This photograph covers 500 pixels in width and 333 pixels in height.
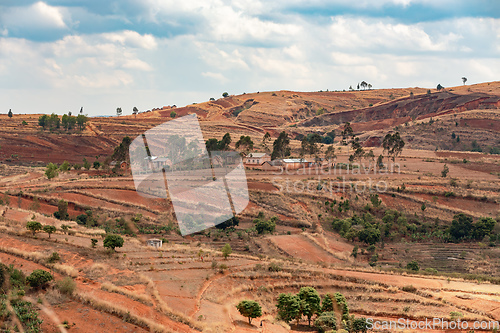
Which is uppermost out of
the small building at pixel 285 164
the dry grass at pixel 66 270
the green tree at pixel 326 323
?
the small building at pixel 285 164

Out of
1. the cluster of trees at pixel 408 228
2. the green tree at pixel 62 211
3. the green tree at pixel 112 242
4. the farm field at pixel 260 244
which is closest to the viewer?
the farm field at pixel 260 244

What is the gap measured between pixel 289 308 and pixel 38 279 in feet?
33.9

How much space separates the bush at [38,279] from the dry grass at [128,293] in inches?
86.5

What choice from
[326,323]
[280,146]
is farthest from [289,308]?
[280,146]

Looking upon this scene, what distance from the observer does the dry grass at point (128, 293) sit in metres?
17.9

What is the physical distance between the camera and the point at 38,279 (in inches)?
680

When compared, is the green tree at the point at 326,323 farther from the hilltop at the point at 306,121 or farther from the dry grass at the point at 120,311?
the hilltop at the point at 306,121

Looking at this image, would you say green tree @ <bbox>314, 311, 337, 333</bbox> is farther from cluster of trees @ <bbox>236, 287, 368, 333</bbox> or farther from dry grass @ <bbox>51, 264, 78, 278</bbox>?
dry grass @ <bbox>51, 264, 78, 278</bbox>

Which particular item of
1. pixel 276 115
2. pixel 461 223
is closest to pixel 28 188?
pixel 461 223

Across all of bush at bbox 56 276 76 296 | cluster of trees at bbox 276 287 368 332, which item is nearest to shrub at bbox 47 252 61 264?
bush at bbox 56 276 76 296

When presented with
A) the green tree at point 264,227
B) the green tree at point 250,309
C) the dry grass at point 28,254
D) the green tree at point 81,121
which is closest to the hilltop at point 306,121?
the green tree at point 81,121

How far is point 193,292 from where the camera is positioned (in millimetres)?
20875

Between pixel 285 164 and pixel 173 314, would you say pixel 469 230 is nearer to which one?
pixel 285 164

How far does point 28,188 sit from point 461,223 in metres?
44.9
